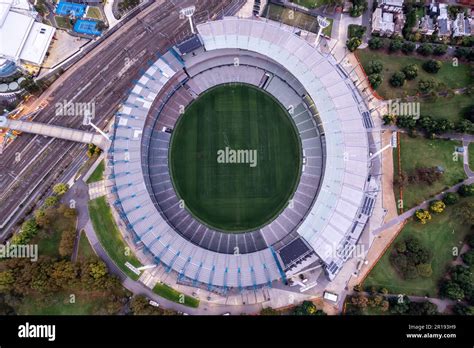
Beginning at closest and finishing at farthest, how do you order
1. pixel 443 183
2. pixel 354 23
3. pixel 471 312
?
pixel 471 312
pixel 443 183
pixel 354 23

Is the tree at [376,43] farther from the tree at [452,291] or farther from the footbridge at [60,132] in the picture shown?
the footbridge at [60,132]

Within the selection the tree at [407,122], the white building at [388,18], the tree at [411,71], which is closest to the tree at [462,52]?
the tree at [411,71]

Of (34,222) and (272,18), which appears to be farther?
(272,18)

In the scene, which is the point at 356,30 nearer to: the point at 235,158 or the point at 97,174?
the point at 235,158

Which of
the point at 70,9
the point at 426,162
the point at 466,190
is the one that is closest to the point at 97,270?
the point at 70,9

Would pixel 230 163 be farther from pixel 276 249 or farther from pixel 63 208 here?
pixel 63 208
